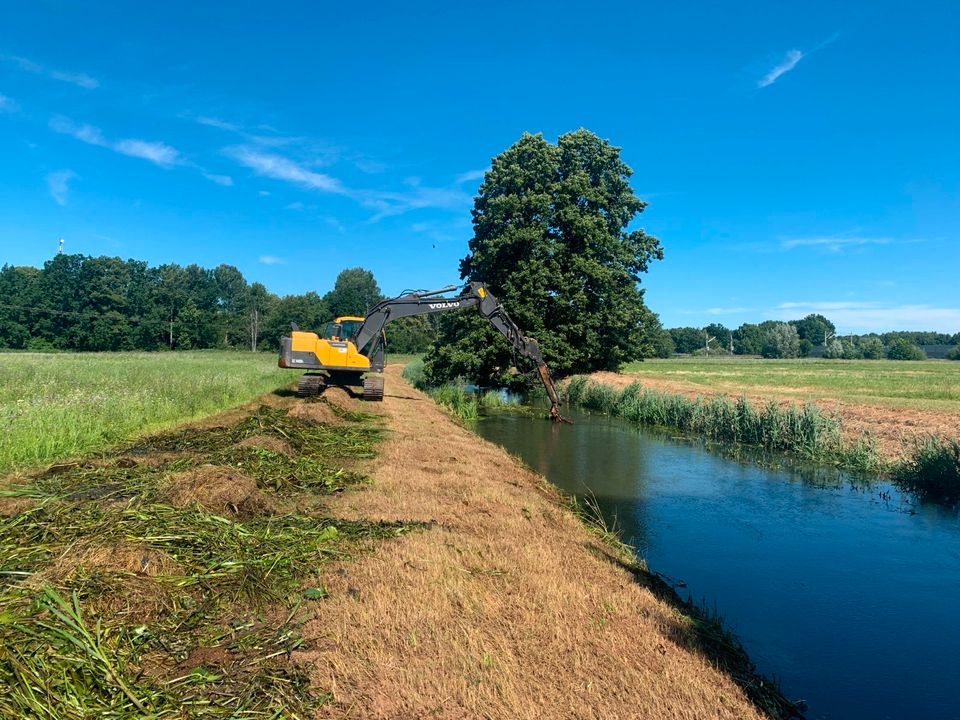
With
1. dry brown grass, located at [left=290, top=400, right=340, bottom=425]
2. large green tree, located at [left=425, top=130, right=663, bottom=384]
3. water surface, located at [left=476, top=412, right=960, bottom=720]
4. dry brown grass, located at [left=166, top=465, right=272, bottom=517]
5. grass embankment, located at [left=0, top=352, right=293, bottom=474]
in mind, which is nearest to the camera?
water surface, located at [left=476, top=412, right=960, bottom=720]

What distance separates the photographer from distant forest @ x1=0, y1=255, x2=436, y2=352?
78.2 meters

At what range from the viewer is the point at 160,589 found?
4.51 m

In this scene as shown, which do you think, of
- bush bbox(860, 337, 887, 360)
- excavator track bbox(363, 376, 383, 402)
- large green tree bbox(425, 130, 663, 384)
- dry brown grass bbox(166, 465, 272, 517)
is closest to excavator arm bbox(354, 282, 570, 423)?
excavator track bbox(363, 376, 383, 402)

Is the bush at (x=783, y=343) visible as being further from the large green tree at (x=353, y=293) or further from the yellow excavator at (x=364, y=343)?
the yellow excavator at (x=364, y=343)

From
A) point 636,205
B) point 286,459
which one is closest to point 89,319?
point 636,205

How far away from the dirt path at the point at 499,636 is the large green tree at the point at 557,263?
21591mm

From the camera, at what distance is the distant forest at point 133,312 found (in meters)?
78.2

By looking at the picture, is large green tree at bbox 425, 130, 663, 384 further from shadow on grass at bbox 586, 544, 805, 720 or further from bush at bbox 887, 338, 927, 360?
bush at bbox 887, 338, 927, 360

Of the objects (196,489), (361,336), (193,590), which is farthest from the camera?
(361,336)

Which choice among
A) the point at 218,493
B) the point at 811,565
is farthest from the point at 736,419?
the point at 218,493

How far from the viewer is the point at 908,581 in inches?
283

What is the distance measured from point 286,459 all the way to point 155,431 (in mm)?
4770

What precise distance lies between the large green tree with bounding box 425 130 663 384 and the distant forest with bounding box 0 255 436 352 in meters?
51.8

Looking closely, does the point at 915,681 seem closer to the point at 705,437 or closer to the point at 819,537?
the point at 819,537
